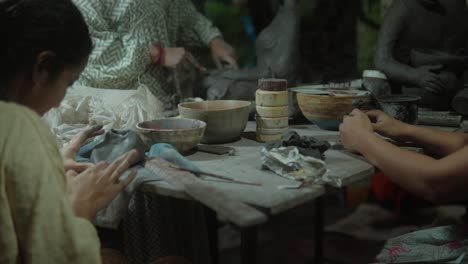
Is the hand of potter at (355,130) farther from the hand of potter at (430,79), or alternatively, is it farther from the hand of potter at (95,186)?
the hand of potter at (430,79)

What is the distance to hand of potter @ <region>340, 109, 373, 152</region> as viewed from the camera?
79.6 inches

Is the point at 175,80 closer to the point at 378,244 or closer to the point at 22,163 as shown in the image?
the point at 378,244

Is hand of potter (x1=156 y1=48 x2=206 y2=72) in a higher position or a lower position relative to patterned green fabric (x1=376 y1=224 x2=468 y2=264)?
higher

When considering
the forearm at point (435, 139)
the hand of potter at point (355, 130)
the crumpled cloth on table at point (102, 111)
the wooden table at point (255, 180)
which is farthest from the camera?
the crumpled cloth on table at point (102, 111)

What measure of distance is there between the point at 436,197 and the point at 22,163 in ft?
4.20

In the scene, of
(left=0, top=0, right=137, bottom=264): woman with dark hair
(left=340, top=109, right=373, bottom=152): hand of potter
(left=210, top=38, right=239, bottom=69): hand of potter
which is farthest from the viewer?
(left=210, top=38, right=239, bottom=69): hand of potter

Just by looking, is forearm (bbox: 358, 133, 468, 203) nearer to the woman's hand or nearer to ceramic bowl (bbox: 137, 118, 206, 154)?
ceramic bowl (bbox: 137, 118, 206, 154)

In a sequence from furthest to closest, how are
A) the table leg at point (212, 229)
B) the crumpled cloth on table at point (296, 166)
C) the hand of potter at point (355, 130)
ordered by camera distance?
the table leg at point (212, 229)
the hand of potter at point (355, 130)
the crumpled cloth on table at point (296, 166)

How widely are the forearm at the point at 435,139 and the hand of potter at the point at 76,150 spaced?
1.22 metres

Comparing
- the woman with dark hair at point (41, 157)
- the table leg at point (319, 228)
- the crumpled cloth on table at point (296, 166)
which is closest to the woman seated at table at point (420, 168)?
the crumpled cloth on table at point (296, 166)

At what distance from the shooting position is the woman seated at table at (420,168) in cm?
177

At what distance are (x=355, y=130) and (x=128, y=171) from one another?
0.84 meters

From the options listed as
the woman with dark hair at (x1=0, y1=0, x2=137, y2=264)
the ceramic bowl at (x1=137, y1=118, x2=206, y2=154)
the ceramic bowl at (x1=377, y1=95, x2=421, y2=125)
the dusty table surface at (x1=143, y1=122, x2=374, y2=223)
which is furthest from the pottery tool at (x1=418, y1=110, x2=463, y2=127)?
the woman with dark hair at (x1=0, y1=0, x2=137, y2=264)

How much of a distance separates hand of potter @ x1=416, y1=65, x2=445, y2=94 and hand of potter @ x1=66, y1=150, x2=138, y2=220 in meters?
2.07
